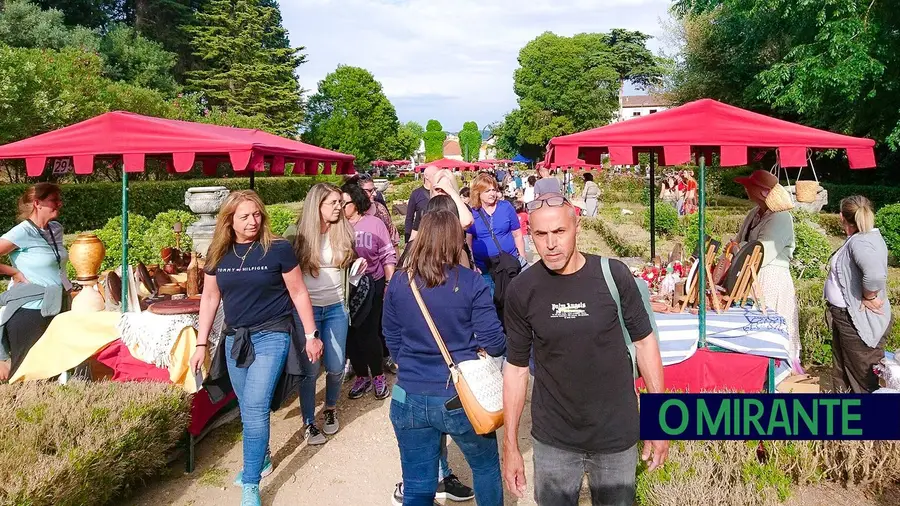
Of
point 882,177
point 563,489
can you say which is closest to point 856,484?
point 563,489

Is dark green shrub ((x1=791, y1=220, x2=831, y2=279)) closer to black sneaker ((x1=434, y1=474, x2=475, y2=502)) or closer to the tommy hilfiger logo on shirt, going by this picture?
black sneaker ((x1=434, y1=474, x2=475, y2=502))

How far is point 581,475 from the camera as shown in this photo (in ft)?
7.66

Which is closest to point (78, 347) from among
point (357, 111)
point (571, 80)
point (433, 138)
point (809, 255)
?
point (809, 255)

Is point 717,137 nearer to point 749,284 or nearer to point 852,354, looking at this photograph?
point 749,284

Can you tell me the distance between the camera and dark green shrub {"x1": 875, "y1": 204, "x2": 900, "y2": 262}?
41.0ft

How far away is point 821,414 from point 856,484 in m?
2.11

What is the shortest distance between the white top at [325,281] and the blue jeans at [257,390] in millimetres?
921

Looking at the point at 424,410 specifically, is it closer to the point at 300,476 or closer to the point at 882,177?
the point at 300,476

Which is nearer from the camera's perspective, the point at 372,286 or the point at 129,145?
the point at 129,145

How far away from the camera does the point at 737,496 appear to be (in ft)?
Result: 10.1

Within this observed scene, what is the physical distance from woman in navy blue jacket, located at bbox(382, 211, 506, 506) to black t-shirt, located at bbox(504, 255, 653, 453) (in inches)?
18.3

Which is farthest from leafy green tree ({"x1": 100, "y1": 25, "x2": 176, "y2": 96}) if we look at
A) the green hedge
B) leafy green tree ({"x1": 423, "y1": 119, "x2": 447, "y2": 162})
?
leafy green tree ({"x1": 423, "y1": 119, "x2": 447, "y2": 162})

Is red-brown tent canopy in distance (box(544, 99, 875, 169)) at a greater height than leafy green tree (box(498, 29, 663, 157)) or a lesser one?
lesser

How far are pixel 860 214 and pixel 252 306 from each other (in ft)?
13.1
